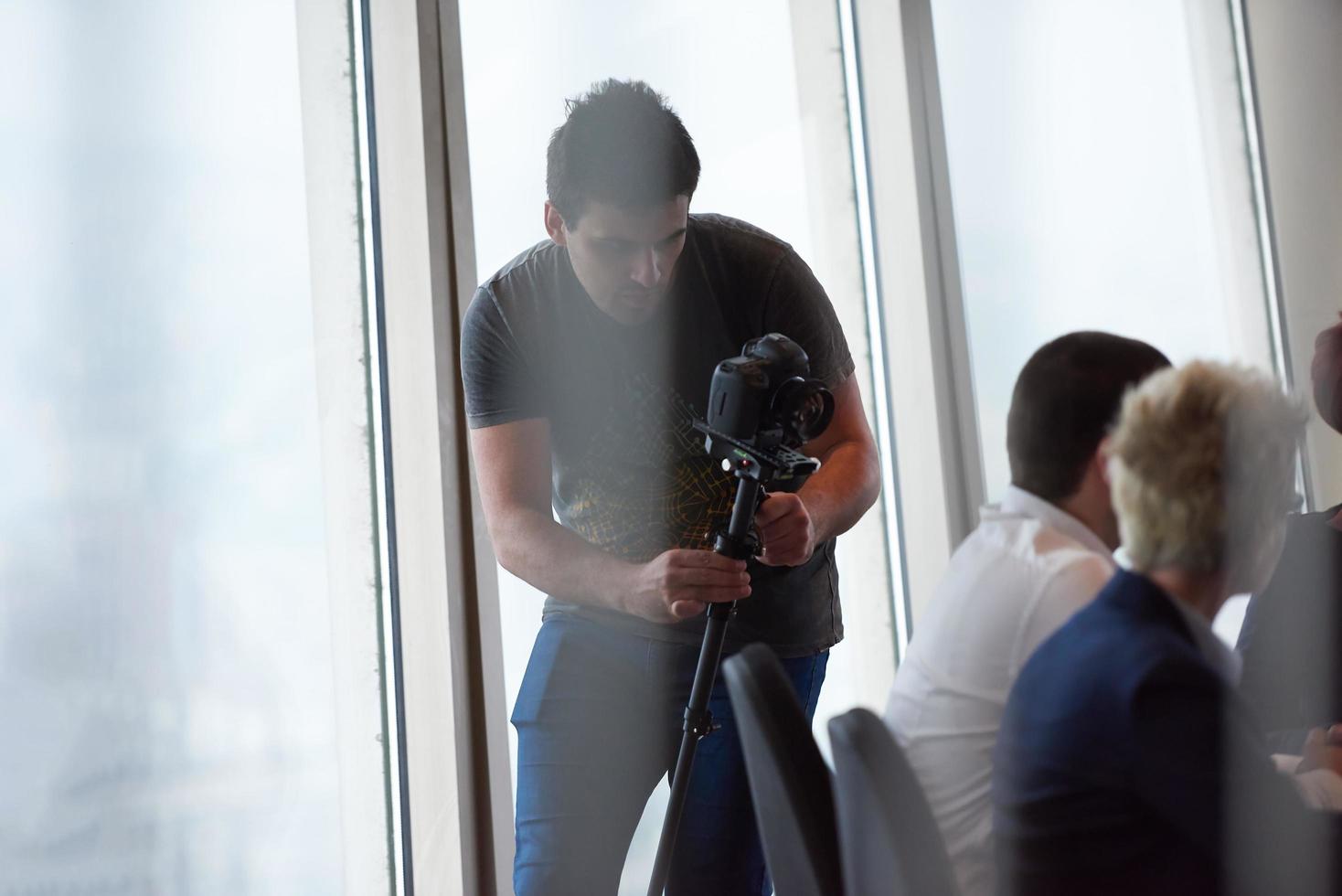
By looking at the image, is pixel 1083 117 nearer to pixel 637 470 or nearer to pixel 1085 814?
pixel 637 470

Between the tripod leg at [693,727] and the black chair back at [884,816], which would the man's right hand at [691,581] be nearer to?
the tripod leg at [693,727]

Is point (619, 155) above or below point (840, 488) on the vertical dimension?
above

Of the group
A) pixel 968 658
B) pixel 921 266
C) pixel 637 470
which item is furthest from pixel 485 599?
pixel 968 658

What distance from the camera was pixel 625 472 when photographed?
144cm

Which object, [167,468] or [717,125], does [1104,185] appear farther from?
[167,468]

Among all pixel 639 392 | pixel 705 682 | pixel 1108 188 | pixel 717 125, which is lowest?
pixel 705 682

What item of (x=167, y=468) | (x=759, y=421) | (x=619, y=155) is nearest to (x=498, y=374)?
(x=619, y=155)

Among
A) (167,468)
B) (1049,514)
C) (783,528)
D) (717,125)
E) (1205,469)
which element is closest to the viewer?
(1205,469)

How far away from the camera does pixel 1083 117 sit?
1435 mm

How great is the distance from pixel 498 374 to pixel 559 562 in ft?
0.82

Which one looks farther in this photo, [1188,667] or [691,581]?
[691,581]

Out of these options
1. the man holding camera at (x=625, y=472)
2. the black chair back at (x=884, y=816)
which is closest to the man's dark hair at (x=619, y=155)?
the man holding camera at (x=625, y=472)

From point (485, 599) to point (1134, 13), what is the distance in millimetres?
1314

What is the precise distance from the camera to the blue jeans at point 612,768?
1.34 metres
